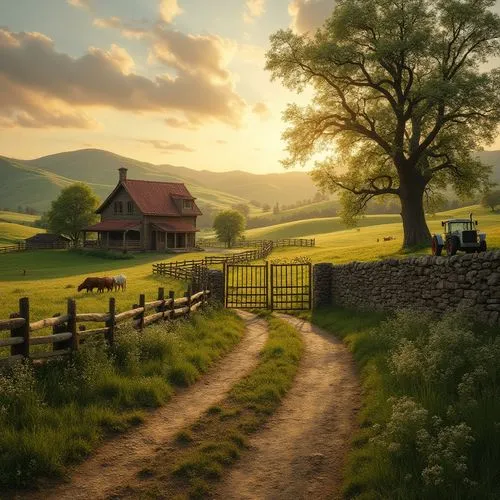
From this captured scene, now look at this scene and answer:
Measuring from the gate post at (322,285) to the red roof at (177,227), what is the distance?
41.8 m

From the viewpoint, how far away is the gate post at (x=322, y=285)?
21656mm

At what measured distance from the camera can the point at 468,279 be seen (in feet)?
38.0

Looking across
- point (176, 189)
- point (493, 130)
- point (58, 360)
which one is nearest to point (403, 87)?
point (493, 130)

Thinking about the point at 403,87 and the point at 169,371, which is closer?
the point at 169,371

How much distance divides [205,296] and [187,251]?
45.1 metres

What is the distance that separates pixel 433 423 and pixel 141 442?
15.6 ft

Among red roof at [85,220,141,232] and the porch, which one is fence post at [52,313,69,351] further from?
red roof at [85,220,141,232]

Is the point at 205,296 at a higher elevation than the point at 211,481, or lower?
higher

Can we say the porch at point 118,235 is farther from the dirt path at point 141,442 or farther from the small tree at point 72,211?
the dirt path at point 141,442

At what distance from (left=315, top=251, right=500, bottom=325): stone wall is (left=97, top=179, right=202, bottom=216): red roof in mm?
46723

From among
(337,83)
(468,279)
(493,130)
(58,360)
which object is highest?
(337,83)

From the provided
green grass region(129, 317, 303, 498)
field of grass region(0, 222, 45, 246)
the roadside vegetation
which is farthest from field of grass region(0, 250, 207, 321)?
field of grass region(0, 222, 45, 246)

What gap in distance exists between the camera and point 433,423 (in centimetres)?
623

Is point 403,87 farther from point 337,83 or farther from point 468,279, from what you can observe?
point 468,279
